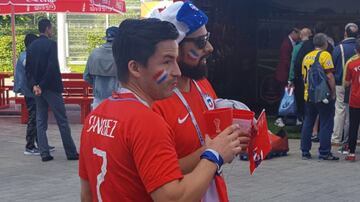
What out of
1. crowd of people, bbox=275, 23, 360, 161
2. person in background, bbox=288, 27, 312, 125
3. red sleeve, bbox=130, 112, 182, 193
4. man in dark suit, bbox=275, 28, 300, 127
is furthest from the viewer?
man in dark suit, bbox=275, 28, 300, 127

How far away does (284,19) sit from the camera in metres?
13.2

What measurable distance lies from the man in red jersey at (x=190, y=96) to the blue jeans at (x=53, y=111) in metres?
6.17

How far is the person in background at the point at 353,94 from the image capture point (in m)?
8.86

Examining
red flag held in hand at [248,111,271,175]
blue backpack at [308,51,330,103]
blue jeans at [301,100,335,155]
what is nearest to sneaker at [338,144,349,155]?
blue jeans at [301,100,335,155]

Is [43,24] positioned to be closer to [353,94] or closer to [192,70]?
[353,94]

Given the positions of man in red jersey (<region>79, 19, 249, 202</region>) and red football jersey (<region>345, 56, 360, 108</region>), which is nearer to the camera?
man in red jersey (<region>79, 19, 249, 202</region>)

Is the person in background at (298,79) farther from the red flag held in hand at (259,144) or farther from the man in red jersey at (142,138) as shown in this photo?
the man in red jersey at (142,138)

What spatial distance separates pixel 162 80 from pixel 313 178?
239 inches

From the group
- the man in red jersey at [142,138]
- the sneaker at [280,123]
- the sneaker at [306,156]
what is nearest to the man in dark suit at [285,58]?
the sneaker at [280,123]

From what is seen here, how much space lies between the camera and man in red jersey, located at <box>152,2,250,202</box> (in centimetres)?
277

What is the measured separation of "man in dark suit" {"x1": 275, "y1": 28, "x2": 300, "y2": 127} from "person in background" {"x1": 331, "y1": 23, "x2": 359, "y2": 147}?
6.19 ft

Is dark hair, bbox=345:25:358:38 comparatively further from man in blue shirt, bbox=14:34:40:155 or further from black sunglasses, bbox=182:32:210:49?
black sunglasses, bbox=182:32:210:49

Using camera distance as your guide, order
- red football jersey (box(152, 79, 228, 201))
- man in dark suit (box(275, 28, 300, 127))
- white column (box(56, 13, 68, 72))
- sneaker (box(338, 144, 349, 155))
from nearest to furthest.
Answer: red football jersey (box(152, 79, 228, 201)), sneaker (box(338, 144, 349, 155)), man in dark suit (box(275, 28, 300, 127)), white column (box(56, 13, 68, 72))

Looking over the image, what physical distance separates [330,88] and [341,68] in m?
1.26
